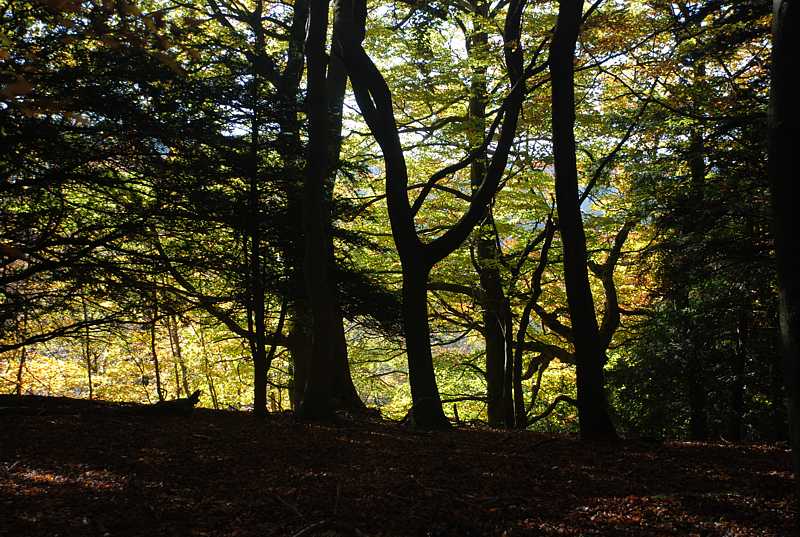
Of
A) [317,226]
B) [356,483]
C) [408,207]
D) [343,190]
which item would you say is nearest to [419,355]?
[408,207]

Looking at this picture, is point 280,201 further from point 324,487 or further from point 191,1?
point 191,1

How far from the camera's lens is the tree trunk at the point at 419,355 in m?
7.73

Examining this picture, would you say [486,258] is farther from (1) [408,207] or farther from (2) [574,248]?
(2) [574,248]

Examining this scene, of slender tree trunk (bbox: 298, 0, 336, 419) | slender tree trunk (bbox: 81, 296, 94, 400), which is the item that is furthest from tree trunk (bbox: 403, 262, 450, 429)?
slender tree trunk (bbox: 81, 296, 94, 400)

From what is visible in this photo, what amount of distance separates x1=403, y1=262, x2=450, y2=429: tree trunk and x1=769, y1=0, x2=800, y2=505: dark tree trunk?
5.08m

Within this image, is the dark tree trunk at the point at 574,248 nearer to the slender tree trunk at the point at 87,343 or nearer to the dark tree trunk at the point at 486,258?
the dark tree trunk at the point at 486,258

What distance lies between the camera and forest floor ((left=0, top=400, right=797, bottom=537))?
3.80m

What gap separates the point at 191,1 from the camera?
472 inches

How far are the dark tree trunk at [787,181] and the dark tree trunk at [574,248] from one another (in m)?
3.48

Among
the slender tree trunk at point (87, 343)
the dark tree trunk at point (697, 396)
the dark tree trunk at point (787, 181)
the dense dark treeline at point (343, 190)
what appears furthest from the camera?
the dark tree trunk at point (697, 396)

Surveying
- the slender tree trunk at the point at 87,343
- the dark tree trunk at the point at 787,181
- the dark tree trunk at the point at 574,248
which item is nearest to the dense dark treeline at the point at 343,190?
the dark tree trunk at the point at 574,248

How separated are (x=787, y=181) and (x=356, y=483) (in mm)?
3707

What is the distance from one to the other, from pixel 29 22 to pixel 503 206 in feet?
34.5

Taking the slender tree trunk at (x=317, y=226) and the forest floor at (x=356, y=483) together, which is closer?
the forest floor at (x=356, y=483)
